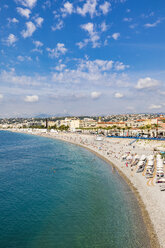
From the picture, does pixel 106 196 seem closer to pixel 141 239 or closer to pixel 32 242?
pixel 141 239

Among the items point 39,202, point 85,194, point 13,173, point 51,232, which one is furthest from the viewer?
point 13,173

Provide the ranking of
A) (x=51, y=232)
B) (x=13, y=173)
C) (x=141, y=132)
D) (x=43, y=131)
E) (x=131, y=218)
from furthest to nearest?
(x=43, y=131)
(x=141, y=132)
(x=13, y=173)
(x=131, y=218)
(x=51, y=232)

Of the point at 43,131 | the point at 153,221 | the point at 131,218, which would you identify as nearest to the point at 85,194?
the point at 131,218

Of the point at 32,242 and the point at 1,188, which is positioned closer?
the point at 32,242

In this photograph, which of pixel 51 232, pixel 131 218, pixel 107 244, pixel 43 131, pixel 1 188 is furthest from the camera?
pixel 43 131

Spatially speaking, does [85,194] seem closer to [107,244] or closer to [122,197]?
[122,197]

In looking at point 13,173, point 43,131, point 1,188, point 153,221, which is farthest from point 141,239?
point 43,131
